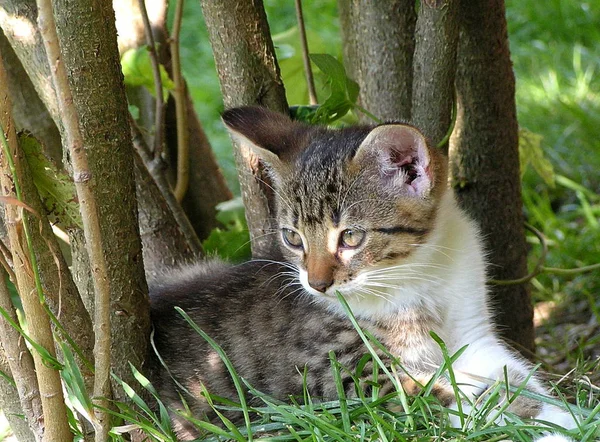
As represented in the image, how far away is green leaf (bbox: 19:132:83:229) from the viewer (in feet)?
6.34

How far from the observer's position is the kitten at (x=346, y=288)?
238 centimetres

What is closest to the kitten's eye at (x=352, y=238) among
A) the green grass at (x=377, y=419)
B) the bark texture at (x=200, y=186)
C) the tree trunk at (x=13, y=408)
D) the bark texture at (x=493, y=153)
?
the green grass at (x=377, y=419)

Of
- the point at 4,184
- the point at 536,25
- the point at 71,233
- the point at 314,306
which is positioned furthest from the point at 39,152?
the point at 536,25

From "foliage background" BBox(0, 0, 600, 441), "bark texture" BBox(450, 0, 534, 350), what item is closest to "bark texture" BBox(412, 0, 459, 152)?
"bark texture" BBox(450, 0, 534, 350)

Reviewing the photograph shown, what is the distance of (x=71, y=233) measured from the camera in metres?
2.19

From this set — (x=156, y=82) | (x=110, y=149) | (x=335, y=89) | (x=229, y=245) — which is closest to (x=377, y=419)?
(x=110, y=149)

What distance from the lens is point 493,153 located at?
3.07 m

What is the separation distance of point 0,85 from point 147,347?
88cm

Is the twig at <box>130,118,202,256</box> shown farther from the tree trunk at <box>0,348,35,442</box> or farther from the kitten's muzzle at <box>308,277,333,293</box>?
the tree trunk at <box>0,348,35,442</box>

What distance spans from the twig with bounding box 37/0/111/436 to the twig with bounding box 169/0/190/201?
140cm

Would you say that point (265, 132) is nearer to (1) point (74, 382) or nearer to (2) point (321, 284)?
(2) point (321, 284)

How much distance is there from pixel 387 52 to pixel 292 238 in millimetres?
777

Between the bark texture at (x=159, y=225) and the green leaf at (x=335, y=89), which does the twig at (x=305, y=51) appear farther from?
the bark texture at (x=159, y=225)

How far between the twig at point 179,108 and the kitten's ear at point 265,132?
0.63 meters
